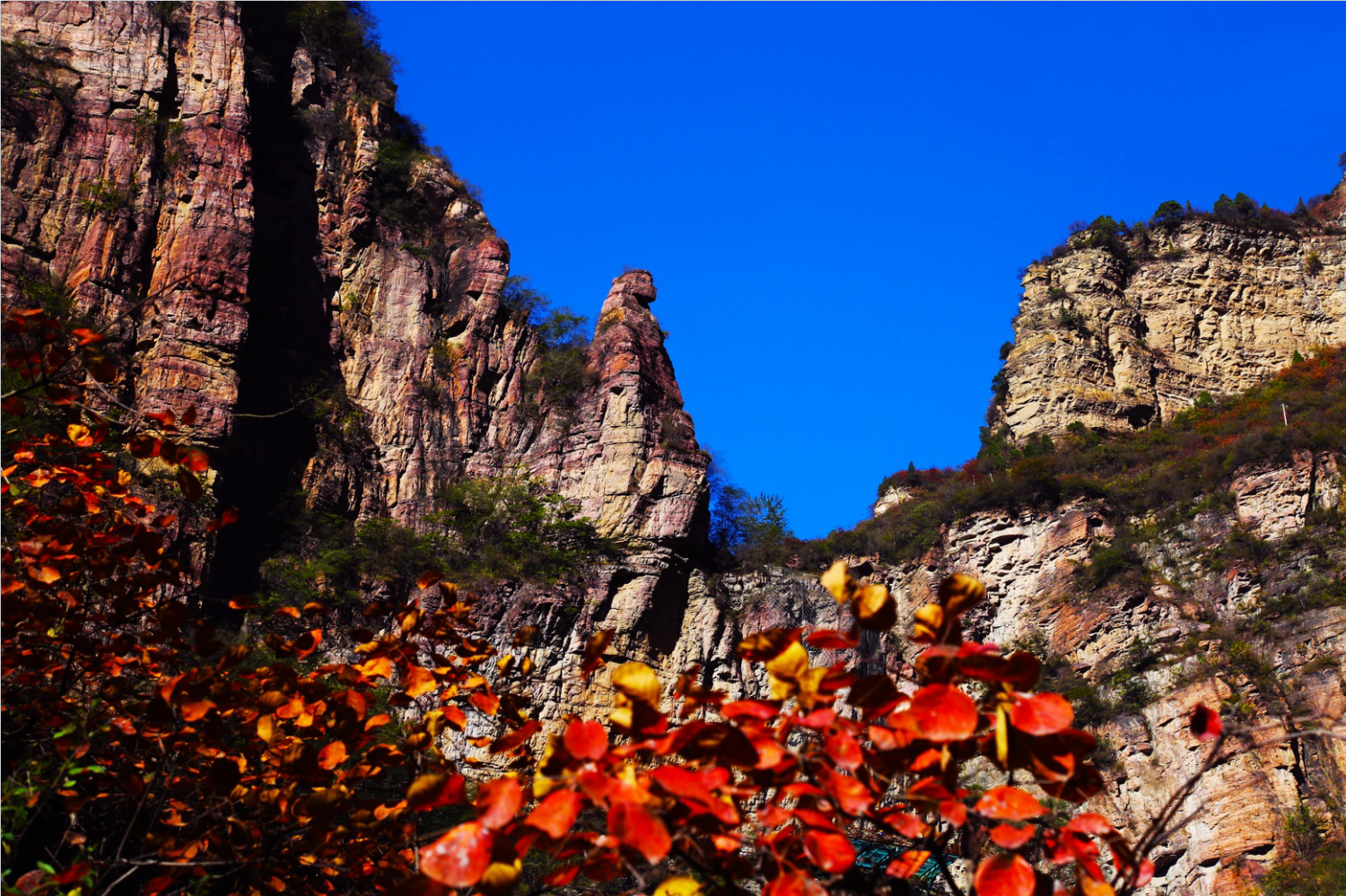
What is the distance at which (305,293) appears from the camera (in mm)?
28984

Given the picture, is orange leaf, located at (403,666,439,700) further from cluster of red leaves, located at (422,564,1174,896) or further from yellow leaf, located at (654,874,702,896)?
yellow leaf, located at (654,874,702,896)

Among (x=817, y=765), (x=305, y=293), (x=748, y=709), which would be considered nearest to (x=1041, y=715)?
(x=817, y=765)

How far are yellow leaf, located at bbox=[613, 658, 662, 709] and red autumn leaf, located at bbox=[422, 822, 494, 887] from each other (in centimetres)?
42

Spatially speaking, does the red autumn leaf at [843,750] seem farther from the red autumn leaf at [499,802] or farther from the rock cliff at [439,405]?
the rock cliff at [439,405]

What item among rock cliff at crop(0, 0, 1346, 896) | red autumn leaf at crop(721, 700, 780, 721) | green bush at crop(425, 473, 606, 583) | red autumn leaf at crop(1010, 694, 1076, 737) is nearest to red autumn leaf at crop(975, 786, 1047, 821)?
red autumn leaf at crop(1010, 694, 1076, 737)

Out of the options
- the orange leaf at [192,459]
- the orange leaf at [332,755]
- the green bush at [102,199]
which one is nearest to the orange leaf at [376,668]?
the orange leaf at [332,755]

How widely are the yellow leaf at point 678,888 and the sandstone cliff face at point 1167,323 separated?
41943mm

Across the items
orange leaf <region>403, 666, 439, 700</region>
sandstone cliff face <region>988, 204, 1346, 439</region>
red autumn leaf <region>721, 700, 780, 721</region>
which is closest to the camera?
red autumn leaf <region>721, 700, 780, 721</region>

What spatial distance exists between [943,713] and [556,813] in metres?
0.84

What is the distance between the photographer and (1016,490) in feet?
109

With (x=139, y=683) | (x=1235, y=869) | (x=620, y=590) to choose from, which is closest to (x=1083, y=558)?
(x=1235, y=869)

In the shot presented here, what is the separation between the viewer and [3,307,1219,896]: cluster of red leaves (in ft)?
7.98

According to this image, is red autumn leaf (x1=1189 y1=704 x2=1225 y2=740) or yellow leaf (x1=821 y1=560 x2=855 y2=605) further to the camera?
red autumn leaf (x1=1189 y1=704 x2=1225 y2=740)

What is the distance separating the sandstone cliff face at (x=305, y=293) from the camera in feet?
78.8
